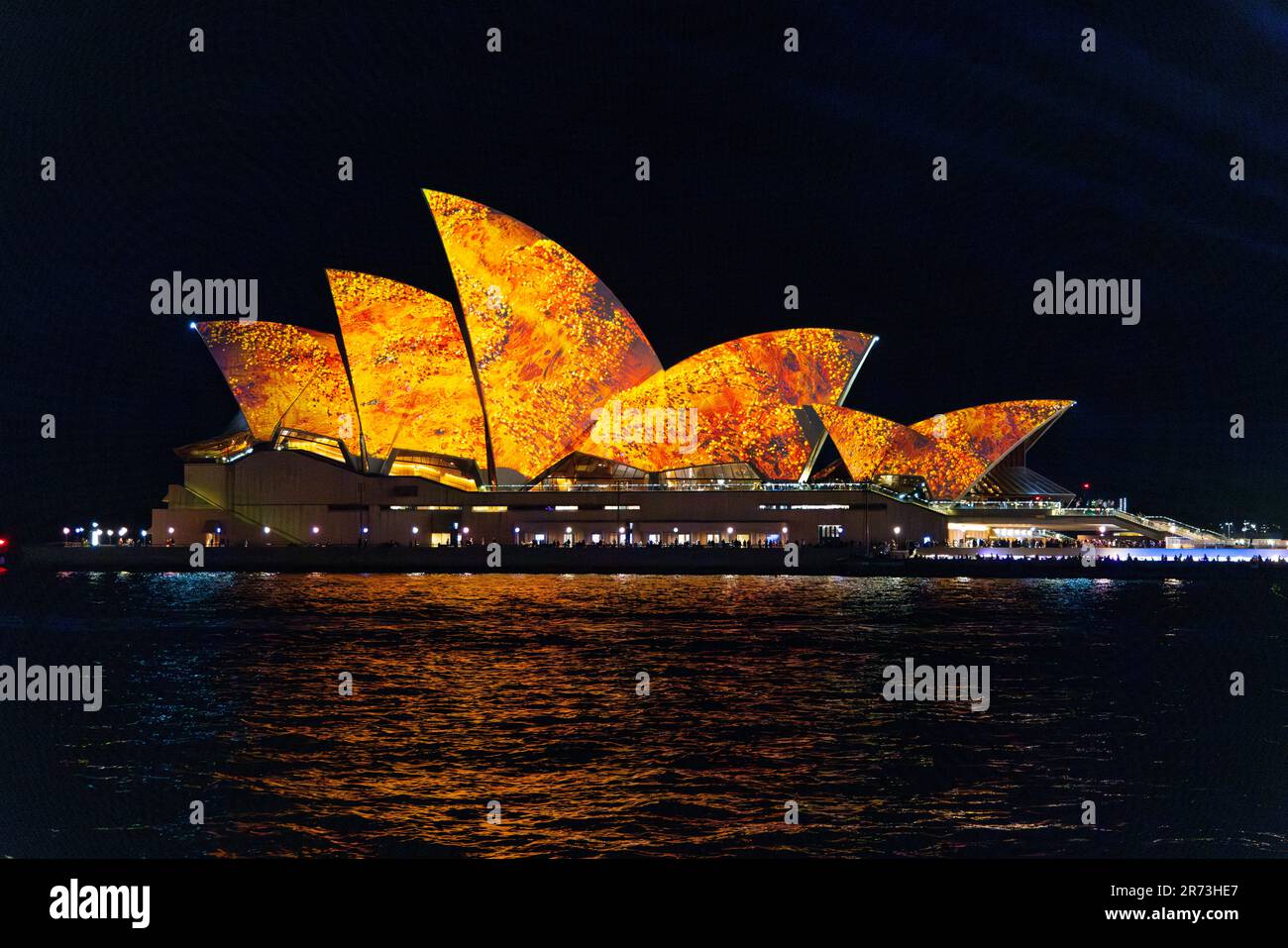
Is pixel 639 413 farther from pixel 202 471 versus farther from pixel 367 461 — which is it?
pixel 202 471

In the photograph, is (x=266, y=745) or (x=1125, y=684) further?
(x=1125, y=684)

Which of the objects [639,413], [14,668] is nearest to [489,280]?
[639,413]

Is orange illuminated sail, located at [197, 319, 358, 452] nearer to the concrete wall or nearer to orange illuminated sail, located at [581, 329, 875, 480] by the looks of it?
the concrete wall

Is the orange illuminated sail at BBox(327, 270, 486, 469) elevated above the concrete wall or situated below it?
above

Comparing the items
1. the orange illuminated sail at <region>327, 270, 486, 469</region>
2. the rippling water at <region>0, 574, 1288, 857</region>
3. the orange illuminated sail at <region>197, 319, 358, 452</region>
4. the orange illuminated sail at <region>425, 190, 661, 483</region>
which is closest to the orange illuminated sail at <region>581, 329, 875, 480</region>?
the orange illuminated sail at <region>425, 190, 661, 483</region>

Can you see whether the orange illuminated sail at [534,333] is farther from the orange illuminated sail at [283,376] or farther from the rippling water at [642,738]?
the rippling water at [642,738]

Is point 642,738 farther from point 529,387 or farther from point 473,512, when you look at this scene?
point 473,512

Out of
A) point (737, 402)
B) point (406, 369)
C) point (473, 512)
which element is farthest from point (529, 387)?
point (737, 402)
